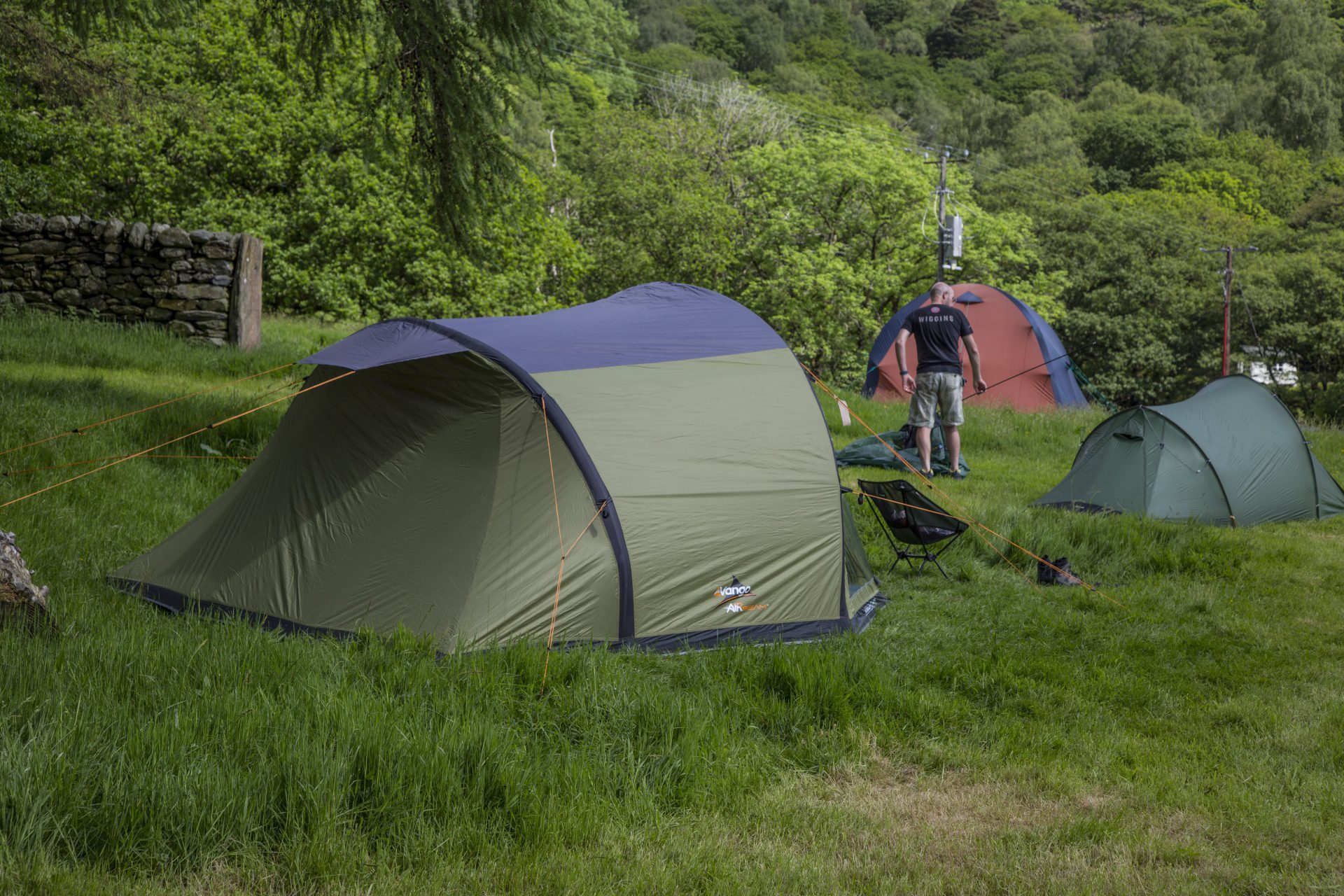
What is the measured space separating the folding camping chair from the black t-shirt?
2929mm

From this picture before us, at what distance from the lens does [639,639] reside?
5.09m

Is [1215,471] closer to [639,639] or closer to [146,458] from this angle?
[639,639]

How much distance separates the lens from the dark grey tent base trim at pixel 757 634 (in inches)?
202

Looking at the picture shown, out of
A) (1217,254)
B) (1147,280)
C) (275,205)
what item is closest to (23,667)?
(275,205)

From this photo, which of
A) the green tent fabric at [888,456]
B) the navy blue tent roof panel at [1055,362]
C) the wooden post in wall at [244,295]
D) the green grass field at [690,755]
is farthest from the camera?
the navy blue tent roof panel at [1055,362]

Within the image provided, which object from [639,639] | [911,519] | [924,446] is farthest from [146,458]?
[924,446]

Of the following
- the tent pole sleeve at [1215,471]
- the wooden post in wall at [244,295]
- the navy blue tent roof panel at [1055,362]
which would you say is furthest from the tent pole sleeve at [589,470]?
the navy blue tent roof panel at [1055,362]

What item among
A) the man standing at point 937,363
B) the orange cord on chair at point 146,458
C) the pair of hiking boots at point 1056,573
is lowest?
the pair of hiking boots at point 1056,573

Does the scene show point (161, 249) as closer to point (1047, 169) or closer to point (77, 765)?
point (77, 765)

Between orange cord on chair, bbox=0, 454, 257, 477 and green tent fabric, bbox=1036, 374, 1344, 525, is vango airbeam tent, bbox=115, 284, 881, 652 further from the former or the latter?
green tent fabric, bbox=1036, 374, 1344, 525

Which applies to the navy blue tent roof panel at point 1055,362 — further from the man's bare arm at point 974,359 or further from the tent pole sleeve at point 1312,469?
the man's bare arm at point 974,359

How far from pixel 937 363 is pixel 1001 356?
7637mm

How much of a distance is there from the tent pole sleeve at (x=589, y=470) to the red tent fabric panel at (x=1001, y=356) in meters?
11.6

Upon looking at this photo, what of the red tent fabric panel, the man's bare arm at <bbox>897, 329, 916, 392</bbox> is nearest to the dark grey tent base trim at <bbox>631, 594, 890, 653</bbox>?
the man's bare arm at <bbox>897, 329, 916, 392</bbox>
